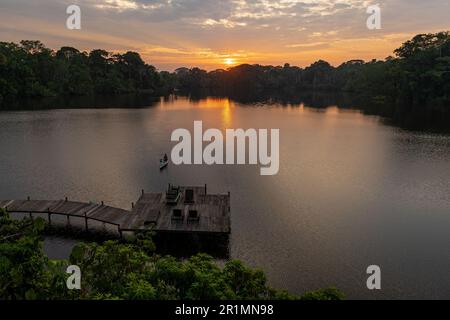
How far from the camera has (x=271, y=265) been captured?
29.3m

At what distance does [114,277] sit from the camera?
1748 centimetres

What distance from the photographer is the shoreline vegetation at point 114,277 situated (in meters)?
14.1

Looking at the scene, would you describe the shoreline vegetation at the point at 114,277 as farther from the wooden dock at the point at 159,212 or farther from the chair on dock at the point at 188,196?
the chair on dock at the point at 188,196

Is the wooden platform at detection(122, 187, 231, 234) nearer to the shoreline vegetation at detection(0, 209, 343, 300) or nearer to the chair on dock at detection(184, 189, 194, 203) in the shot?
the chair on dock at detection(184, 189, 194, 203)

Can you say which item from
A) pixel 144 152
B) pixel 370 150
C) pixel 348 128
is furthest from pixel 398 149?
pixel 144 152

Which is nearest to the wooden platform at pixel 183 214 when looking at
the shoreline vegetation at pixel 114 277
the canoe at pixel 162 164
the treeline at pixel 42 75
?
the canoe at pixel 162 164

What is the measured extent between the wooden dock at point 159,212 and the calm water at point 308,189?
244cm

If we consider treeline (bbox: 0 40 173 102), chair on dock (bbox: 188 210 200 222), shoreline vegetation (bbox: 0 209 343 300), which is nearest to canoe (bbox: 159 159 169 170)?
chair on dock (bbox: 188 210 200 222)

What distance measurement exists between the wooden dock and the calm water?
8.01 feet

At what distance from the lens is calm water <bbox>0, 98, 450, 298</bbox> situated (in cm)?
2952

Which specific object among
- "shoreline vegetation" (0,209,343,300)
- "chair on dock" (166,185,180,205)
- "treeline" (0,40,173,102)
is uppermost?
"treeline" (0,40,173,102)

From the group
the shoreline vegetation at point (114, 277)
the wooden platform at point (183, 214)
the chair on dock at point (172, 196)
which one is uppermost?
the shoreline vegetation at point (114, 277)

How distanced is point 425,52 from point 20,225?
156480 mm
